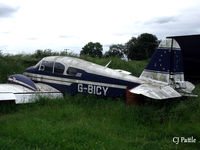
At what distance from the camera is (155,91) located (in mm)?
7082

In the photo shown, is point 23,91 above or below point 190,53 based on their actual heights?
below

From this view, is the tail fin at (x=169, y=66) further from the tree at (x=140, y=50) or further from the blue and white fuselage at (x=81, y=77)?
the tree at (x=140, y=50)

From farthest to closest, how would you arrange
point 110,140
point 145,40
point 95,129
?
1. point 145,40
2. point 95,129
3. point 110,140

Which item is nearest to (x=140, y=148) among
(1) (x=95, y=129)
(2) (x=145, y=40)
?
(1) (x=95, y=129)

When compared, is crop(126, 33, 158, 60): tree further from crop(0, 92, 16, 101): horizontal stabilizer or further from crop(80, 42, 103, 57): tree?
crop(0, 92, 16, 101): horizontal stabilizer

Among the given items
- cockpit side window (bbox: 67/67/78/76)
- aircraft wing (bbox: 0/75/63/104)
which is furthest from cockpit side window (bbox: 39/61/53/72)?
cockpit side window (bbox: 67/67/78/76)

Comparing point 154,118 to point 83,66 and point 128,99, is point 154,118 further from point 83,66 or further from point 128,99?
point 83,66

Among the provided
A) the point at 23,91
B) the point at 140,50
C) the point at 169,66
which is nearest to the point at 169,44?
the point at 169,66

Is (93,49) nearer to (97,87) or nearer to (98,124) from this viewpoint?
(97,87)

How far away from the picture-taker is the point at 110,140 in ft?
17.1

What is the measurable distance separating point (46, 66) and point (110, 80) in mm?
3262

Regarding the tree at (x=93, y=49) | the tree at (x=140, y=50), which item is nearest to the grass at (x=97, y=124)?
the tree at (x=93, y=49)

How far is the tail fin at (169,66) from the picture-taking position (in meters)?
8.21

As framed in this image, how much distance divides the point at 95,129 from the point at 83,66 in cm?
376
